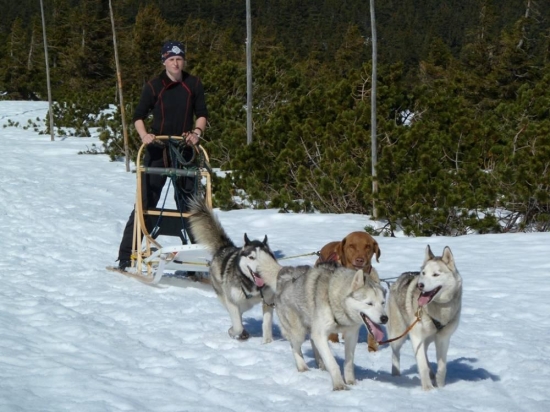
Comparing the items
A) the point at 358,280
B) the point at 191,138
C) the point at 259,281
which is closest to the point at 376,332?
the point at 358,280

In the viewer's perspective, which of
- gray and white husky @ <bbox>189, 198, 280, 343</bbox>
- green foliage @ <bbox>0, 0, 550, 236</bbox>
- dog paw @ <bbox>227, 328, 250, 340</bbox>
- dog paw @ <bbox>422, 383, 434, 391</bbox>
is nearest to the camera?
dog paw @ <bbox>422, 383, 434, 391</bbox>

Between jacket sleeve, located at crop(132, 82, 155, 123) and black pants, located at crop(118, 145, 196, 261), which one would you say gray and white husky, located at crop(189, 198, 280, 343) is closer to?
black pants, located at crop(118, 145, 196, 261)

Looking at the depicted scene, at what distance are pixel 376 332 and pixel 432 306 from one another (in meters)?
0.43

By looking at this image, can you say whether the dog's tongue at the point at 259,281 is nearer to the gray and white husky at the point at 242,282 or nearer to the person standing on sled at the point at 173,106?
the gray and white husky at the point at 242,282

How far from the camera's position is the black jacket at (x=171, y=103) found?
7.13 metres

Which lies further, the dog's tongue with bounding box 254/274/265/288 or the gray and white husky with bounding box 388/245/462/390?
the dog's tongue with bounding box 254/274/265/288

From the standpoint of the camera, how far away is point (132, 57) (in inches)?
1225

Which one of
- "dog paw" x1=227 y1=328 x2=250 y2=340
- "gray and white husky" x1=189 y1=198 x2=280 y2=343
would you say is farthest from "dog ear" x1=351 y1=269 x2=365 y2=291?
"dog paw" x1=227 y1=328 x2=250 y2=340

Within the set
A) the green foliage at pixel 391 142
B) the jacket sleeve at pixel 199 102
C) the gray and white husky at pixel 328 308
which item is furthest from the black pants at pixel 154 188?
the green foliage at pixel 391 142

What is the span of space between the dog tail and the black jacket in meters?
1.30

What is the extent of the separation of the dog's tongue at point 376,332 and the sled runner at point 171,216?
2.97 meters

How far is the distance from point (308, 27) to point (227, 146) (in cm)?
5693

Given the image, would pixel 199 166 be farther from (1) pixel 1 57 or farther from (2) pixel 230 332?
(1) pixel 1 57

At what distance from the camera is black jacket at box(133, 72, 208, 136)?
281 inches
